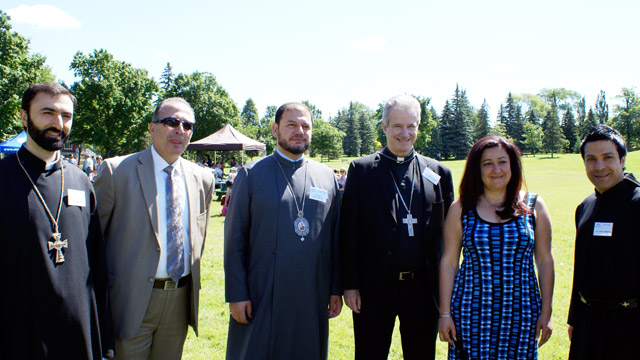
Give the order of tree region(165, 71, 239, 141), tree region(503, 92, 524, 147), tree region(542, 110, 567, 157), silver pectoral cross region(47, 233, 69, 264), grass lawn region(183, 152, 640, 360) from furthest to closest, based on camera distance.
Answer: tree region(503, 92, 524, 147), tree region(542, 110, 567, 157), tree region(165, 71, 239, 141), grass lawn region(183, 152, 640, 360), silver pectoral cross region(47, 233, 69, 264)

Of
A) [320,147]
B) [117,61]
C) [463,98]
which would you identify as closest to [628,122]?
[463,98]

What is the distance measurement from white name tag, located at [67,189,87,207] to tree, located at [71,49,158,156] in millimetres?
41245

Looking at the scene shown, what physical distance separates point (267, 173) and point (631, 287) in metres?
2.64

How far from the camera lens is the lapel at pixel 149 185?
9.25 feet

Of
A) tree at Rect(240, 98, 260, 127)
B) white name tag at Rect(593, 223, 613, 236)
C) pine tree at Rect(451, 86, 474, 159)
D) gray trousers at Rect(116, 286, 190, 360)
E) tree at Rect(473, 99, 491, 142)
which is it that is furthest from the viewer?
tree at Rect(240, 98, 260, 127)

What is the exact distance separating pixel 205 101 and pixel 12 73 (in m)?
20.2

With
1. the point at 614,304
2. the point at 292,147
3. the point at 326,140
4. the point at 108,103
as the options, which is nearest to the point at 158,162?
the point at 292,147

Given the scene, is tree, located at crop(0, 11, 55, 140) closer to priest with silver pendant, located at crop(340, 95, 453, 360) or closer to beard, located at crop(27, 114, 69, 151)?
beard, located at crop(27, 114, 69, 151)

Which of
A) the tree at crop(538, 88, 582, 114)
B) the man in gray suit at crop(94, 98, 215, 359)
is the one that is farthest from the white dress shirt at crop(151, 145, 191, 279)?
the tree at crop(538, 88, 582, 114)

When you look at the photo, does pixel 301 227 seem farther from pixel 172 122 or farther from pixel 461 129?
pixel 461 129

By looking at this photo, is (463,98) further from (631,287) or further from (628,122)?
(631,287)

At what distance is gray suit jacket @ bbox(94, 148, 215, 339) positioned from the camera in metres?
2.74

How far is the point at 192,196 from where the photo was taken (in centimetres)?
313

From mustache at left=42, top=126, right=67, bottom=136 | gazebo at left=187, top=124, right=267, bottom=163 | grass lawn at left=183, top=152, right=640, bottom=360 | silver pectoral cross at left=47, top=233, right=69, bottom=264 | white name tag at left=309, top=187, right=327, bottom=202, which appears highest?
gazebo at left=187, top=124, right=267, bottom=163
